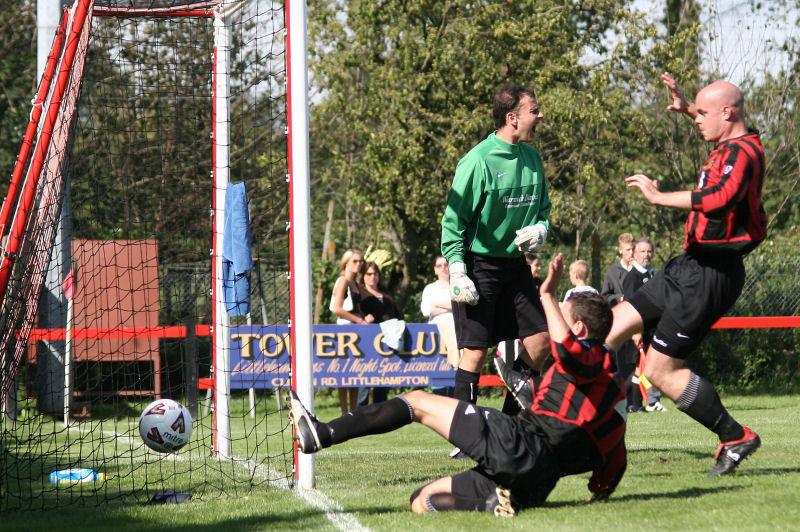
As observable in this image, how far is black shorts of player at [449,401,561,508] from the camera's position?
4531mm

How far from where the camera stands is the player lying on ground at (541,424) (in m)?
4.54

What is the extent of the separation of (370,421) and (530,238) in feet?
5.88

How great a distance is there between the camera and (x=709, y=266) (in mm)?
5250

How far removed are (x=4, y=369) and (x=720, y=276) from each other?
4.35 m

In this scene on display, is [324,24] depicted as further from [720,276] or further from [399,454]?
[720,276]

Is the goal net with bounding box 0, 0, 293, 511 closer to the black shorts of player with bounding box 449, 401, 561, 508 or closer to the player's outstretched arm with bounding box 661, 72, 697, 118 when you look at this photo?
the black shorts of player with bounding box 449, 401, 561, 508

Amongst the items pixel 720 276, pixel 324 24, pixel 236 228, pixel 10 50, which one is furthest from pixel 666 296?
pixel 10 50

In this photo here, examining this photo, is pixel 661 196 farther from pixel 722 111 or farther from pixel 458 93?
pixel 458 93

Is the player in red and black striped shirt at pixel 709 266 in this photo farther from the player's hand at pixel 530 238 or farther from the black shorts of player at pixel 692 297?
the player's hand at pixel 530 238

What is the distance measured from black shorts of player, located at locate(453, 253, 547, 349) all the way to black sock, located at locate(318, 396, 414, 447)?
1493 mm

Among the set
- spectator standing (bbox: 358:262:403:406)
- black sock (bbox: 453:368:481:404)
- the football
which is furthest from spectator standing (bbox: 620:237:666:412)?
the football

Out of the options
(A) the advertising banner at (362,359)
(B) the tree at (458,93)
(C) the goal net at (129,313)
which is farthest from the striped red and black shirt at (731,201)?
(B) the tree at (458,93)

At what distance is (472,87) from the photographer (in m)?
20.1

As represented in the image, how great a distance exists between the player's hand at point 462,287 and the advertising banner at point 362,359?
6425 mm
